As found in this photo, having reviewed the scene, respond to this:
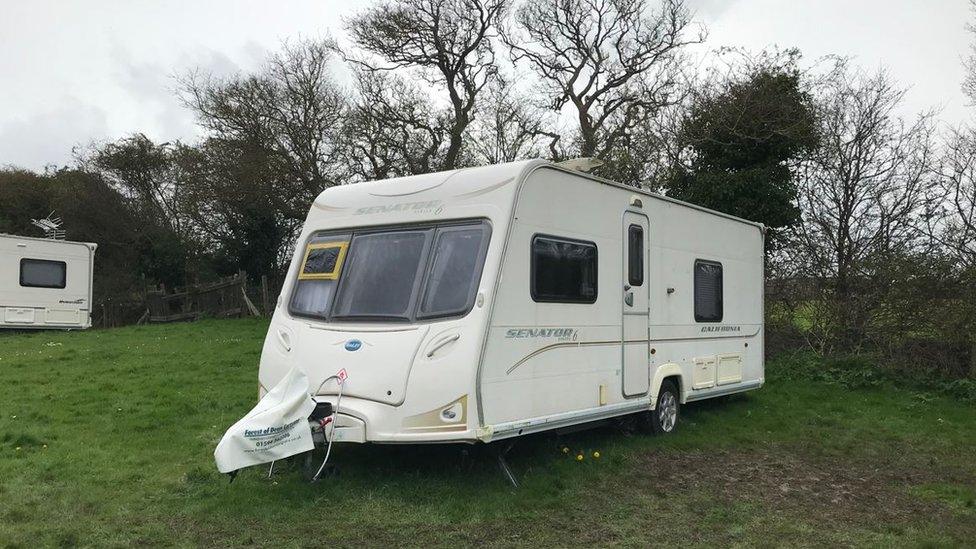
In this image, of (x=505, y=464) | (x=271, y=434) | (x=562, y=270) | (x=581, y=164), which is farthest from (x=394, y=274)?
(x=581, y=164)

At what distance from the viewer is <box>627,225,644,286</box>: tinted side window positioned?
7.67 m

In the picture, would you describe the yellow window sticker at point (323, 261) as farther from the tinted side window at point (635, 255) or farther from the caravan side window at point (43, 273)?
the caravan side window at point (43, 273)

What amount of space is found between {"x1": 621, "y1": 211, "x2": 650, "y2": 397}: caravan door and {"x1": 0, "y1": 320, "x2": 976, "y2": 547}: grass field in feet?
2.40

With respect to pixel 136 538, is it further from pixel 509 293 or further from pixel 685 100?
pixel 685 100

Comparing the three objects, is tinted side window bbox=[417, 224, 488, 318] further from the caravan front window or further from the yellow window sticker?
the yellow window sticker

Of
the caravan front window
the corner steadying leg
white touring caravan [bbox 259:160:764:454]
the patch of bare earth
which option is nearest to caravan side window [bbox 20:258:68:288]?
white touring caravan [bbox 259:160:764:454]

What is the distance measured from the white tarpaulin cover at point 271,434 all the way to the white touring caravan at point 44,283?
16.4 m

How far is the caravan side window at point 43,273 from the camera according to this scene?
19.3 m

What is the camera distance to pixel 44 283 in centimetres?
1969

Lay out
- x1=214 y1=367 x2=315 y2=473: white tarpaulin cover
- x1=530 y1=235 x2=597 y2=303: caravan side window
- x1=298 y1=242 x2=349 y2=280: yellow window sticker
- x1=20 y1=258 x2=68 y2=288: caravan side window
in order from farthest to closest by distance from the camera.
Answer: x1=20 y1=258 x2=68 y2=288: caravan side window
x1=298 y1=242 x2=349 y2=280: yellow window sticker
x1=530 y1=235 x2=597 y2=303: caravan side window
x1=214 y1=367 x2=315 y2=473: white tarpaulin cover

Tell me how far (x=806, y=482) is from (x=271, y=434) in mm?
4684

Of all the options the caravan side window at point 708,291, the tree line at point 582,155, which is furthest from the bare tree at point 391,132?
the caravan side window at point 708,291

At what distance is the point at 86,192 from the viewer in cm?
2803

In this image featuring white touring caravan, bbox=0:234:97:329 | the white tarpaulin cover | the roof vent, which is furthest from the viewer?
white touring caravan, bbox=0:234:97:329
